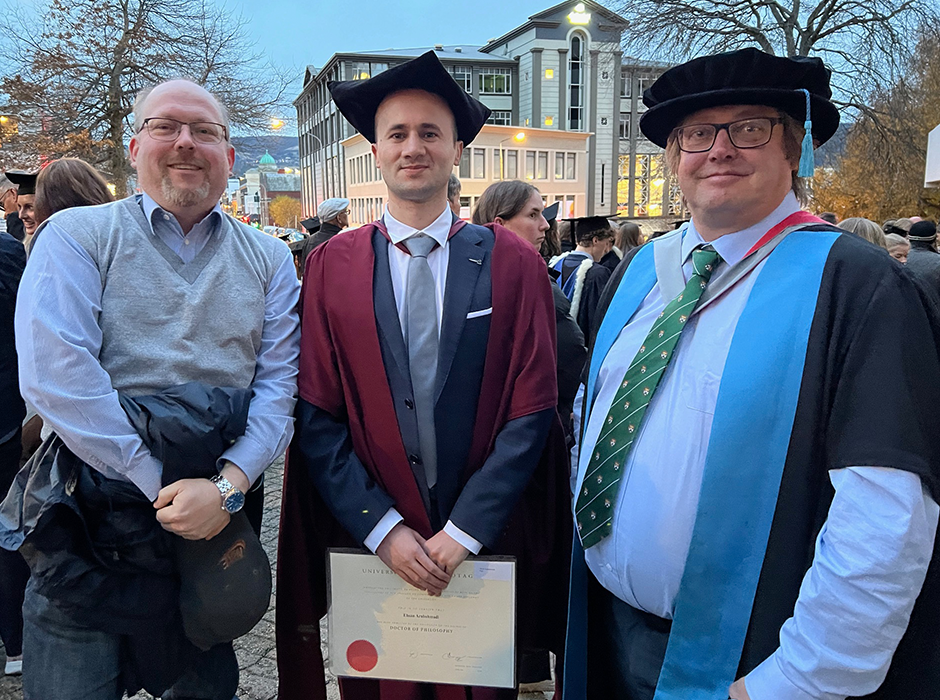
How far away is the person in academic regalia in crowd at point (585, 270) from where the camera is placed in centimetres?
457

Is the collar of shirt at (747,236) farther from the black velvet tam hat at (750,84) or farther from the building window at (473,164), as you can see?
the building window at (473,164)

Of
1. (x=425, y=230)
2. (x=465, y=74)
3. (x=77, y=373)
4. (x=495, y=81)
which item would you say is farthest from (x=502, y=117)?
(x=77, y=373)

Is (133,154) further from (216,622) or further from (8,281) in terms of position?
(216,622)

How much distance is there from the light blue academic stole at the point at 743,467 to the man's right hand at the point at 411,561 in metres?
0.65

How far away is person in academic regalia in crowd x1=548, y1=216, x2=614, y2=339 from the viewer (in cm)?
457

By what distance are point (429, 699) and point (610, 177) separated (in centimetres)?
4066

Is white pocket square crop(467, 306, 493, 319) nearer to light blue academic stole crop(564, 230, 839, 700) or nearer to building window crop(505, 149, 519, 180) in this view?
light blue academic stole crop(564, 230, 839, 700)

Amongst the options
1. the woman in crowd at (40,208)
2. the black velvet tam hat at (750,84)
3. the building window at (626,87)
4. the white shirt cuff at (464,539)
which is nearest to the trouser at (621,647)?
the white shirt cuff at (464,539)

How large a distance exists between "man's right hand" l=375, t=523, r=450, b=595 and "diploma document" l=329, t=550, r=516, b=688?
3 centimetres

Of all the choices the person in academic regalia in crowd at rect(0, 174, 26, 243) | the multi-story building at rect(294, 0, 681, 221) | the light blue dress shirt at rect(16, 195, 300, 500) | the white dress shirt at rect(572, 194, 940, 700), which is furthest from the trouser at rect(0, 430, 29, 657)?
the multi-story building at rect(294, 0, 681, 221)

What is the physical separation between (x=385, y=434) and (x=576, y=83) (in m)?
42.3

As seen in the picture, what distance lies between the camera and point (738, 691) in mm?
1475

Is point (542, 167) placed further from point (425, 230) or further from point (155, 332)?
point (155, 332)

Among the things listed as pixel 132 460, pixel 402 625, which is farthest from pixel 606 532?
pixel 132 460
